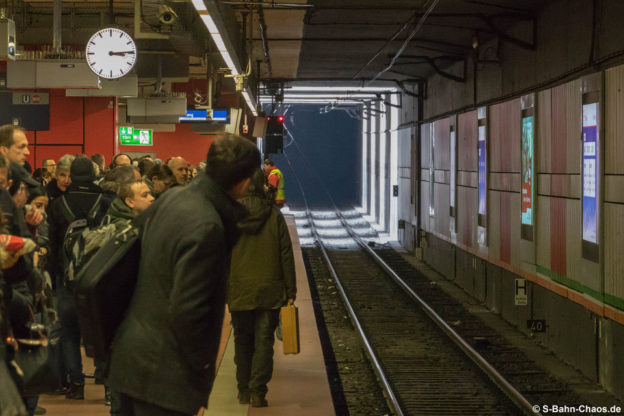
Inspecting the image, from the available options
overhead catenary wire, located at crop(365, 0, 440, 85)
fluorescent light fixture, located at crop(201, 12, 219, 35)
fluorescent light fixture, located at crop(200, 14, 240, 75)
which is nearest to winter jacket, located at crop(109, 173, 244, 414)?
fluorescent light fixture, located at crop(200, 14, 240, 75)

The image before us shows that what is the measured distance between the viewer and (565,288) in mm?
11070

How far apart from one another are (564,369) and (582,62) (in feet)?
11.0

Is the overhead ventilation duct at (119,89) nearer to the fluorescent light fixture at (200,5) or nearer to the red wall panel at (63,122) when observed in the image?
the red wall panel at (63,122)

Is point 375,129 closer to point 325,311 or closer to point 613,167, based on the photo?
point 325,311

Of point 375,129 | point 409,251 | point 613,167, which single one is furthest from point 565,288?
point 375,129

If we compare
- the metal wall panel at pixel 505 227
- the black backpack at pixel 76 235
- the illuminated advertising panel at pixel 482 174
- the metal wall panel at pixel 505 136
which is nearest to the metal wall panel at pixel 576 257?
the metal wall panel at pixel 505 136

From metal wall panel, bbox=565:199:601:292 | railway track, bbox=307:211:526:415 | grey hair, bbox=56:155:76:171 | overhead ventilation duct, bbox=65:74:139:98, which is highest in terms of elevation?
overhead ventilation duct, bbox=65:74:139:98

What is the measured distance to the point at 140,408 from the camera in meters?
3.49

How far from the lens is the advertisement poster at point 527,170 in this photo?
1273 centimetres

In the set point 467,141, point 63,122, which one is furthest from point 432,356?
point 63,122

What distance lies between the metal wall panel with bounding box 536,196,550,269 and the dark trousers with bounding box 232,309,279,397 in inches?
234

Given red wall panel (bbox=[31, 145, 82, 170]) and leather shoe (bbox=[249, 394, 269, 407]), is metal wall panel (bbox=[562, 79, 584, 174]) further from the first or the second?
red wall panel (bbox=[31, 145, 82, 170])

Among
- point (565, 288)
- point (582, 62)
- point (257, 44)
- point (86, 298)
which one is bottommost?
point (565, 288)

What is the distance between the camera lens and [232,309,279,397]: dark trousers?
22.5 ft
